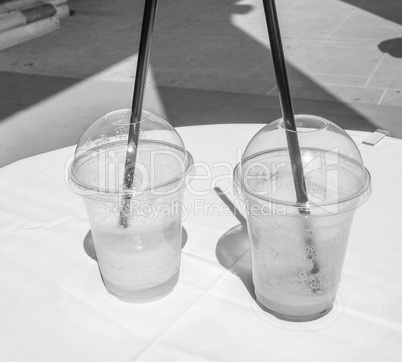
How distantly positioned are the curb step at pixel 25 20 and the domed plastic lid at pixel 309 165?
499 cm

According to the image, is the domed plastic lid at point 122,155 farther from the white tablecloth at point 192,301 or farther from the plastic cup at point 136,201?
the white tablecloth at point 192,301

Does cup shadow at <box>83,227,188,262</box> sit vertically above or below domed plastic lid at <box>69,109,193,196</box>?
below

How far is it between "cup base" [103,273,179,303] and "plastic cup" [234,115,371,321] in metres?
0.14

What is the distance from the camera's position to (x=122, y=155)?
0.92m

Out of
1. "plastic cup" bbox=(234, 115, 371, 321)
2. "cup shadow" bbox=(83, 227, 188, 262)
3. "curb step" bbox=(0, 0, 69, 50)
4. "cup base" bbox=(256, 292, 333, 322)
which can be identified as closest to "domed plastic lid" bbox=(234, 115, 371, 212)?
"plastic cup" bbox=(234, 115, 371, 321)

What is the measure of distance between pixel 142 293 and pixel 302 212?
0.91 ft

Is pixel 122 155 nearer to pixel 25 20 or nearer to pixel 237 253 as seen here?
pixel 237 253

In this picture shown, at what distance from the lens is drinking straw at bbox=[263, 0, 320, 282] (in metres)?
0.71

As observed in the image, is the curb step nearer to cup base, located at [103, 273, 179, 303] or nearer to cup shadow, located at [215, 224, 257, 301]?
cup shadow, located at [215, 224, 257, 301]

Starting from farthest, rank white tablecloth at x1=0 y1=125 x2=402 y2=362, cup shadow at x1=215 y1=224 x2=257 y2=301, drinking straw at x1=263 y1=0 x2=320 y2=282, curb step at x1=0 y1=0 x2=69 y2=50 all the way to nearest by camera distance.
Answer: curb step at x1=0 y1=0 x2=69 y2=50, cup shadow at x1=215 y1=224 x2=257 y2=301, white tablecloth at x1=0 y1=125 x2=402 y2=362, drinking straw at x1=263 y1=0 x2=320 y2=282

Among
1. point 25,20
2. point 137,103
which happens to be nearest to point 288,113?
point 137,103

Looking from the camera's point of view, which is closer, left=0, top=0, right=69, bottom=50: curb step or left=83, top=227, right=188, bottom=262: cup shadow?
left=83, top=227, right=188, bottom=262: cup shadow

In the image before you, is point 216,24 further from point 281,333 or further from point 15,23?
point 281,333

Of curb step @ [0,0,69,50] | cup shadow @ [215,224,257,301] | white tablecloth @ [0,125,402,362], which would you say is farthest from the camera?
curb step @ [0,0,69,50]
